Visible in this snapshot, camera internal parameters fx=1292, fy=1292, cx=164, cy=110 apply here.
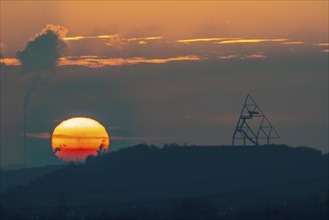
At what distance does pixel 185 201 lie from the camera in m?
196

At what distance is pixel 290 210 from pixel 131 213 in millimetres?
25128

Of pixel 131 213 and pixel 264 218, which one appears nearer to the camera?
pixel 264 218

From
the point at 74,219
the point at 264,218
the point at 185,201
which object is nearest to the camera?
the point at 264,218

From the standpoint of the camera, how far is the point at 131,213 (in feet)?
626

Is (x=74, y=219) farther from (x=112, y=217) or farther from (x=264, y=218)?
(x=264, y=218)

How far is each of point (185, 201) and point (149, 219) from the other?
57.8 feet

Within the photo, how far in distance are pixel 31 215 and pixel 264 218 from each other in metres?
43.7

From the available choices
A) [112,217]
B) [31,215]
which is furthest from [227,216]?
[31,215]

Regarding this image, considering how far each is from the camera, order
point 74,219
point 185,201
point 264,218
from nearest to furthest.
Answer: point 264,218
point 74,219
point 185,201

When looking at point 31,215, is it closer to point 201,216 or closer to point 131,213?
point 131,213

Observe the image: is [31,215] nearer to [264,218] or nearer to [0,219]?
[0,219]

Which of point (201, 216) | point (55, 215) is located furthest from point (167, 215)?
point (55, 215)

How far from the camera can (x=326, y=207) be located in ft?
596

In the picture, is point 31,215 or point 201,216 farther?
point 31,215
